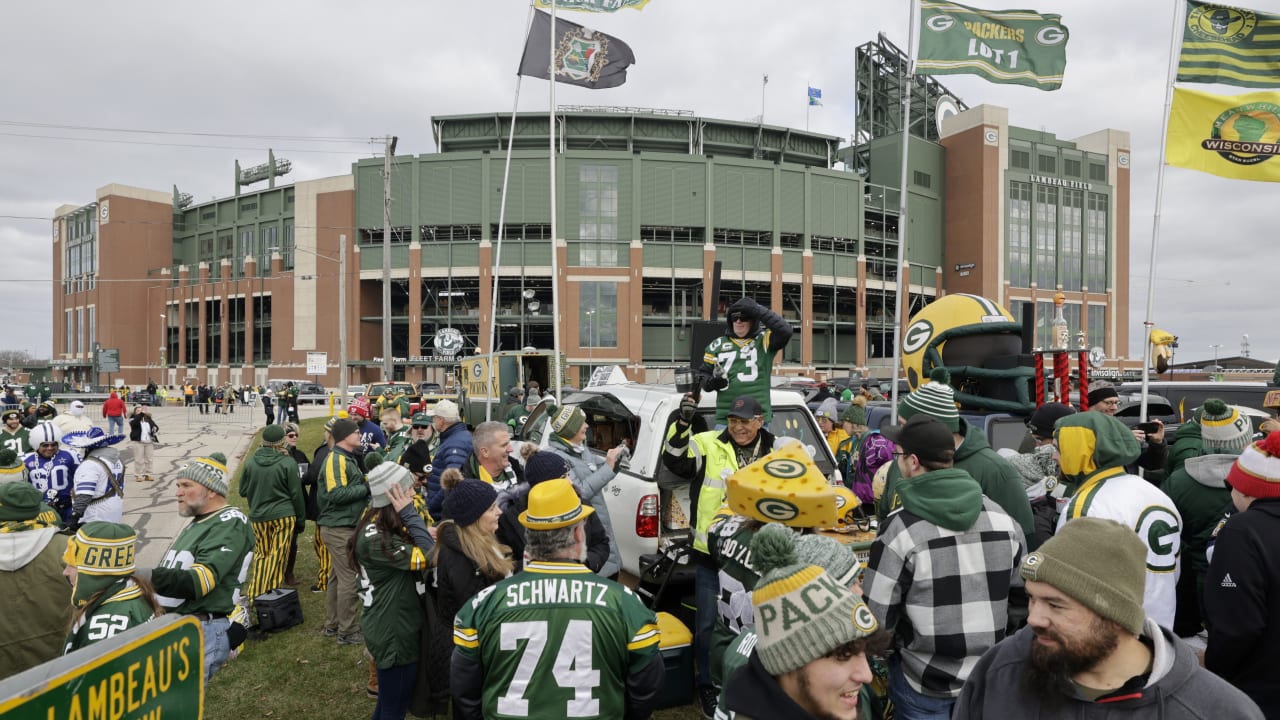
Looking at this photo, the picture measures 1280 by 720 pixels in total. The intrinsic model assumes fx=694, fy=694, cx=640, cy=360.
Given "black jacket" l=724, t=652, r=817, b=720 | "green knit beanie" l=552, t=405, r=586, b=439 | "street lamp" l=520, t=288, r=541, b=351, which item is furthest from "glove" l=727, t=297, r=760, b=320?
"street lamp" l=520, t=288, r=541, b=351

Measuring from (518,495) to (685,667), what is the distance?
1.68 meters

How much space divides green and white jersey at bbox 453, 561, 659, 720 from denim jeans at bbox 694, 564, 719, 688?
5.23 feet

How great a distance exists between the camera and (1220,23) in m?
9.07

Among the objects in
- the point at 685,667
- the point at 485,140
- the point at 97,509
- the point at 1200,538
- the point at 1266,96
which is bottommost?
the point at 685,667

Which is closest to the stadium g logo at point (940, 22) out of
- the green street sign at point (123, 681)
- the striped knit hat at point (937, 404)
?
the striped knit hat at point (937, 404)

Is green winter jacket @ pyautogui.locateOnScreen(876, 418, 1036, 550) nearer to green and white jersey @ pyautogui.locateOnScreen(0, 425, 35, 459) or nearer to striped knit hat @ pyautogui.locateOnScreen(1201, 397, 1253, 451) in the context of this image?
→ striped knit hat @ pyautogui.locateOnScreen(1201, 397, 1253, 451)

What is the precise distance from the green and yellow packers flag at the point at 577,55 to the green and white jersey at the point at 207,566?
37.8 ft

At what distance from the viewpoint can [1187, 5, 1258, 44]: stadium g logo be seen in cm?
902

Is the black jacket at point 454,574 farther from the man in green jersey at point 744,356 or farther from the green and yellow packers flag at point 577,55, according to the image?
the green and yellow packers flag at point 577,55

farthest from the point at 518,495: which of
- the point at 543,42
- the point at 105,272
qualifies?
the point at 105,272

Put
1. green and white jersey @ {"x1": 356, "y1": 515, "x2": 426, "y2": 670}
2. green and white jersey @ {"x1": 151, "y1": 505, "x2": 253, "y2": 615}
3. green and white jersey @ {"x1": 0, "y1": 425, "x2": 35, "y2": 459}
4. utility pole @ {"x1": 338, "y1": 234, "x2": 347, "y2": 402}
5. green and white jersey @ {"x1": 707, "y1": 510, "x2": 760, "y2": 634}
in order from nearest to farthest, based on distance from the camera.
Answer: green and white jersey @ {"x1": 707, "y1": 510, "x2": 760, "y2": 634}, green and white jersey @ {"x1": 151, "y1": 505, "x2": 253, "y2": 615}, green and white jersey @ {"x1": 356, "y1": 515, "x2": 426, "y2": 670}, green and white jersey @ {"x1": 0, "y1": 425, "x2": 35, "y2": 459}, utility pole @ {"x1": 338, "y1": 234, "x2": 347, "y2": 402}

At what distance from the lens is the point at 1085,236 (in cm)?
6275

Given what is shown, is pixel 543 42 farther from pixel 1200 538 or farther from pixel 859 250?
pixel 859 250

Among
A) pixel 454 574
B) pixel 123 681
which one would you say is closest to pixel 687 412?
pixel 454 574
